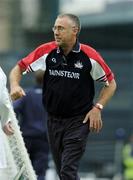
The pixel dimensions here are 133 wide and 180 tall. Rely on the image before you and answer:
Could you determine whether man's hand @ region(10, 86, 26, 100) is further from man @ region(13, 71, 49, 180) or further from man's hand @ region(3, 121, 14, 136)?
man @ region(13, 71, 49, 180)

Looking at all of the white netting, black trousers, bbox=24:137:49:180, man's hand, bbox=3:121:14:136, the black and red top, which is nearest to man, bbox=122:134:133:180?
black trousers, bbox=24:137:49:180

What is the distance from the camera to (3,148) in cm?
942

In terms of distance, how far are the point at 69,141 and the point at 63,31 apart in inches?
44.3

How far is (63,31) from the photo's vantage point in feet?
32.1

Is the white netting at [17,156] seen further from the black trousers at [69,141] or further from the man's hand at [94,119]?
the man's hand at [94,119]

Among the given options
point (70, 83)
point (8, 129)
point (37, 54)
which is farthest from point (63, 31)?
point (8, 129)

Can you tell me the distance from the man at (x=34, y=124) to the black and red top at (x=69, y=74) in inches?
107

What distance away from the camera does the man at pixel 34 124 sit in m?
12.9

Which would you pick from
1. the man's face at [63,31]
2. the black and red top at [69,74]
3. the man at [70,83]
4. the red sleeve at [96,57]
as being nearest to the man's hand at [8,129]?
the man at [70,83]

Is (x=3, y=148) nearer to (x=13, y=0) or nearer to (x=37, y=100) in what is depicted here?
(x=37, y=100)

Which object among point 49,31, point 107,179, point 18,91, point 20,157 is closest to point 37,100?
point 20,157

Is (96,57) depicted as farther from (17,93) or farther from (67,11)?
(67,11)

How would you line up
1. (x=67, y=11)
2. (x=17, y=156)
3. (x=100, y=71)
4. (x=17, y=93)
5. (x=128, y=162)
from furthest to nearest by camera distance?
(x=67, y=11), (x=128, y=162), (x=17, y=156), (x=100, y=71), (x=17, y=93)

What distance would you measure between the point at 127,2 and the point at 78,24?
20.5 m
